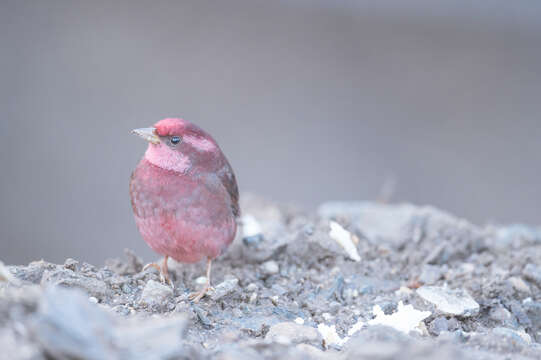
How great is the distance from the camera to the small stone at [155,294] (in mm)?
3023

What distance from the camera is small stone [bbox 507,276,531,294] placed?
3616 mm

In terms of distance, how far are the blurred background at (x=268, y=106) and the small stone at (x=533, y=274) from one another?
3776mm

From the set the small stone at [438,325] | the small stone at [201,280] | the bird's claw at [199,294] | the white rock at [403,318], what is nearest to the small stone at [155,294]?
the bird's claw at [199,294]

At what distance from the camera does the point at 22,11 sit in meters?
8.21

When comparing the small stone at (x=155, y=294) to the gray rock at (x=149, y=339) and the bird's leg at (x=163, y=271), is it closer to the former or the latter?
the bird's leg at (x=163, y=271)

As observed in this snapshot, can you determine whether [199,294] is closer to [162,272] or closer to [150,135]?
[162,272]

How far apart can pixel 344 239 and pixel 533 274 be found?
3.82 ft

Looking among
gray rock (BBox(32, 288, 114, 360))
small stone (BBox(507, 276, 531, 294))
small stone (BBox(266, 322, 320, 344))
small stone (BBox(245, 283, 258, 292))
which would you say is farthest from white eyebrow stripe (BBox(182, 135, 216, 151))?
small stone (BBox(507, 276, 531, 294))

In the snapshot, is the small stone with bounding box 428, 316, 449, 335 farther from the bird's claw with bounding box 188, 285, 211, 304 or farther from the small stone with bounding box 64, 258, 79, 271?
the small stone with bounding box 64, 258, 79, 271

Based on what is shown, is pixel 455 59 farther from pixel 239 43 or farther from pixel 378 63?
pixel 239 43

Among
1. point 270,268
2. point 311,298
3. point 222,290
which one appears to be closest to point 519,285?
point 311,298

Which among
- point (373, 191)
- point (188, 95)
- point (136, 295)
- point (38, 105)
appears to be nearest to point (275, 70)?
point (188, 95)

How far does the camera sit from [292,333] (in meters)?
2.78

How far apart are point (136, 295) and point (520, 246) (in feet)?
9.54
